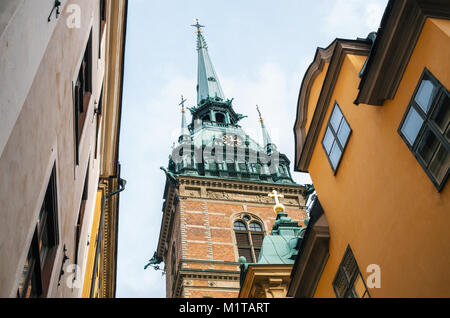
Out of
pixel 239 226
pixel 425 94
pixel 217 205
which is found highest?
pixel 217 205

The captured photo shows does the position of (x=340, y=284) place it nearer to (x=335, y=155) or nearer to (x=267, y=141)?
(x=335, y=155)

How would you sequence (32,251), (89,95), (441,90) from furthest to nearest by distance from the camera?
(89,95), (441,90), (32,251)

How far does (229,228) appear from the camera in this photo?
3788 centimetres

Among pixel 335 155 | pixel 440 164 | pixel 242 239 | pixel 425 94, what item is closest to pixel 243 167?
pixel 242 239

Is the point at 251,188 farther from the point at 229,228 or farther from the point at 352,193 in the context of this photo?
the point at 352,193

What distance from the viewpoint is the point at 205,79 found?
67500 mm

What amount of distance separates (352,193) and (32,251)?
5.93m

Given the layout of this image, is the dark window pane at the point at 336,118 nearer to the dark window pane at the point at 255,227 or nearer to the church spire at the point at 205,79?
the dark window pane at the point at 255,227

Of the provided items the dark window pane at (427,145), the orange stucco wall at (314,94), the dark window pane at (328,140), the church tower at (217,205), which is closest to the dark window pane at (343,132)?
the dark window pane at (328,140)

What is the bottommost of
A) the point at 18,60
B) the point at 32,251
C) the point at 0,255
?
the point at 0,255

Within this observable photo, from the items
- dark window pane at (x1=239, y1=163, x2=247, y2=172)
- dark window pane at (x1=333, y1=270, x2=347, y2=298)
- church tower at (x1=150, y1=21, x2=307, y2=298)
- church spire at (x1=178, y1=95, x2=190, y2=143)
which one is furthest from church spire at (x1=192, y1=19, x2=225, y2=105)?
dark window pane at (x1=333, y1=270, x2=347, y2=298)

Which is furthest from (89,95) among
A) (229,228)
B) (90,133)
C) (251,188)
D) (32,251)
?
(251,188)

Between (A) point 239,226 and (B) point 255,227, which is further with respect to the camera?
(B) point 255,227

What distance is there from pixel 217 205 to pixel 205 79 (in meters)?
31.5
